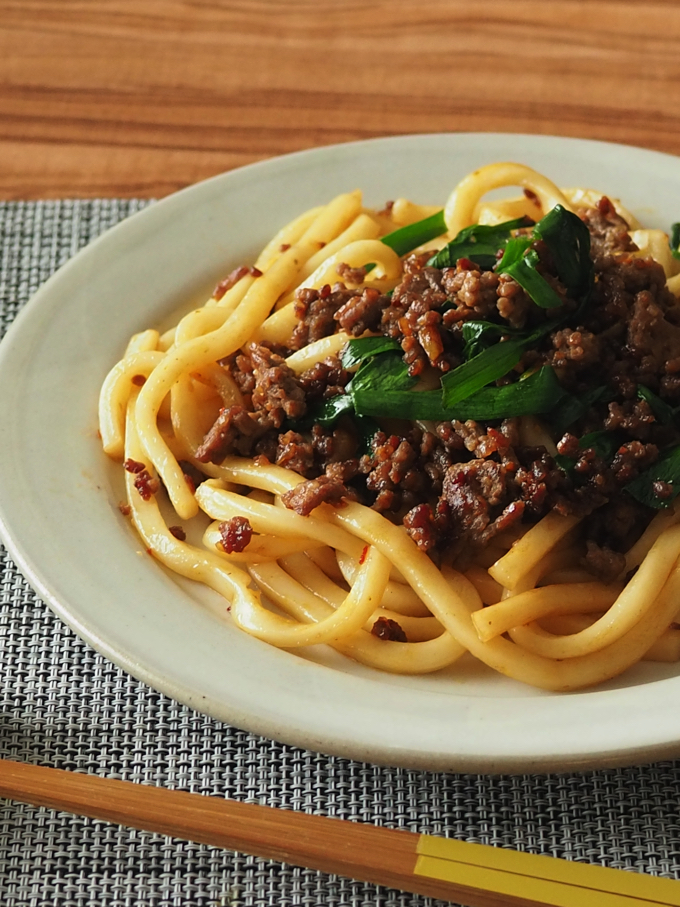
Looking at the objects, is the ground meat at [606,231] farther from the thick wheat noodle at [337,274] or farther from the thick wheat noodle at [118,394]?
the thick wheat noodle at [118,394]

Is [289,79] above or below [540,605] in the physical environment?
above

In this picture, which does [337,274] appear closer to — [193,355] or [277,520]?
[193,355]

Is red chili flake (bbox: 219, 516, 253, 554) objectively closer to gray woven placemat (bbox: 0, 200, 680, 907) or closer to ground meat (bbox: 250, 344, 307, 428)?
ground meat (bbox: 250, 344, 307, 428)

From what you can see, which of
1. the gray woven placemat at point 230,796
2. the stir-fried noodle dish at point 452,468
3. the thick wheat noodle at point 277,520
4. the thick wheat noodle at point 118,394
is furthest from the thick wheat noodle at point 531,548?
the thick wheat noodle at point 118,394

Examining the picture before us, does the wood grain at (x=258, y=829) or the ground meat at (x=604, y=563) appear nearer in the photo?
the wood grain at (x=258, y=829)

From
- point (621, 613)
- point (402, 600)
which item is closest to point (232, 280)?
point (402, 600)

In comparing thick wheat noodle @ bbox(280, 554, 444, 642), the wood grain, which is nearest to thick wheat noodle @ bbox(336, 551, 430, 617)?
thick wheat noodle @ bbox(280, 554, 444, 642)
